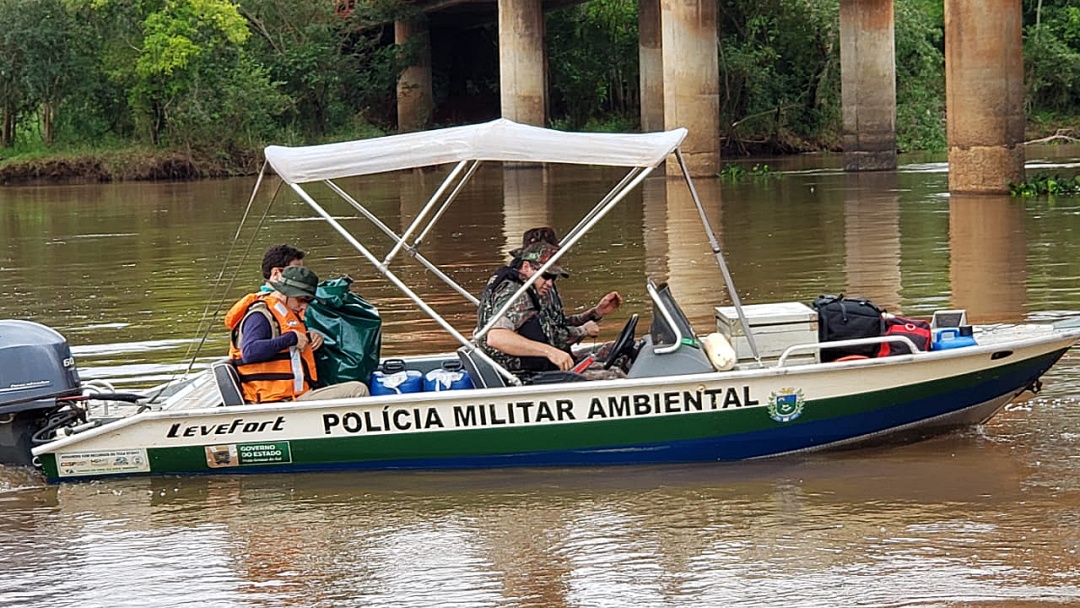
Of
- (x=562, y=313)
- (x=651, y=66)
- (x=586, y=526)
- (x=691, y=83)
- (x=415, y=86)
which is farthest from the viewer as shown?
(x=415, y=86)

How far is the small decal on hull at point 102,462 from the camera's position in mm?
10297

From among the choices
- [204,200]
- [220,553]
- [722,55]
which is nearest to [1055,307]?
[220,553]

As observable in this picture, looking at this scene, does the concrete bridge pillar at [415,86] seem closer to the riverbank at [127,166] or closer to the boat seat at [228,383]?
the riverbank at [127,166]

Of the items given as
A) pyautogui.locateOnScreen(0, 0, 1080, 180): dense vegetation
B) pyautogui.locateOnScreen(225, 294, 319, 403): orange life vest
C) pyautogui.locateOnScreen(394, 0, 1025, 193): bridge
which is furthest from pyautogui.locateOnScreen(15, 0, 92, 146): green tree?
pyautogui.locateOnScreen(225, 294, 319, 403): orange life vest

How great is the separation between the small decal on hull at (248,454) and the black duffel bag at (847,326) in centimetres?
327

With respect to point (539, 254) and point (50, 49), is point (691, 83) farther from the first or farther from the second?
point (539, 254)

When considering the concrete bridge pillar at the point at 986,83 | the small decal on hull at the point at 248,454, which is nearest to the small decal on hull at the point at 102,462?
the small decal on hull at the point at 248,454

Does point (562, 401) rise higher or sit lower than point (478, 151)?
lower

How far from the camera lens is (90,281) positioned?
74.2 ft

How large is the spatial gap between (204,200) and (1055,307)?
99.2 feet

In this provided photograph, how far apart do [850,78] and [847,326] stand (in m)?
33.7

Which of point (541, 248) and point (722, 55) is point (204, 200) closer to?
point (722, 55)

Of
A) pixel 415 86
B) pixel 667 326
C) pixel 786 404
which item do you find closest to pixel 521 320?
pixel 667 326

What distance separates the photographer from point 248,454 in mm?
10203
